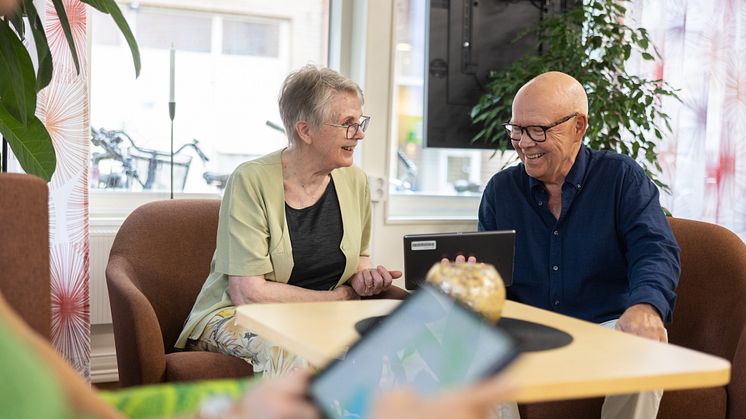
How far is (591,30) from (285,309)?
2524 millimetres

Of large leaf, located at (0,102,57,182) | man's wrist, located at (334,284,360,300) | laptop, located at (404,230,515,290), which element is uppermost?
large leaf, located at (0,102,57,182)

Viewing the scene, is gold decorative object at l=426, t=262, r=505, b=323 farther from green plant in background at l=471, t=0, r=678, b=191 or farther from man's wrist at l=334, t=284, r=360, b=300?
green plant in background at l=471, t=0, r=678, b=191

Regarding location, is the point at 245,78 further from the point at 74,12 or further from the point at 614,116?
the point at 614,116

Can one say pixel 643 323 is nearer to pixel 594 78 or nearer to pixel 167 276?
pixel 167 276

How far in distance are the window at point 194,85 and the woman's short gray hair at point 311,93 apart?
109cm

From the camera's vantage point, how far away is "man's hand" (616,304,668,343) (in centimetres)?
197

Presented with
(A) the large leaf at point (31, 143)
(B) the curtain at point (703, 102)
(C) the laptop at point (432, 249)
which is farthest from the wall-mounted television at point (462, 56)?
(A) the large leaf at point (31, 143)

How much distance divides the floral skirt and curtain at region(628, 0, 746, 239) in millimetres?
2478

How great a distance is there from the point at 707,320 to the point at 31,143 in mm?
1948

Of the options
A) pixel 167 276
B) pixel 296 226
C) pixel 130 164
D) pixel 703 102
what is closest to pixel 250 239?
pixel 296 226

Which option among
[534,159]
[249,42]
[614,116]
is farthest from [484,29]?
[534,159]

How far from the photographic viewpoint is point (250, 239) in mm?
2396

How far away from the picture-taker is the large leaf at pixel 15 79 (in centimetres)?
199

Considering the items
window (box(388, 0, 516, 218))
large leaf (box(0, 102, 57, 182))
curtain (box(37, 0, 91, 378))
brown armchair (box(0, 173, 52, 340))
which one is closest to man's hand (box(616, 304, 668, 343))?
brown armchair (box(0, 173, 52, 340))
